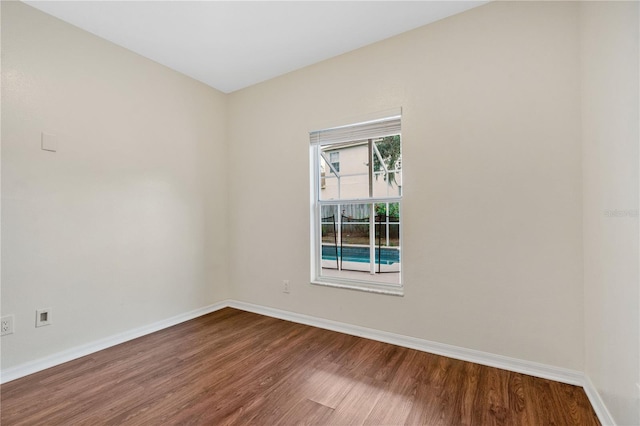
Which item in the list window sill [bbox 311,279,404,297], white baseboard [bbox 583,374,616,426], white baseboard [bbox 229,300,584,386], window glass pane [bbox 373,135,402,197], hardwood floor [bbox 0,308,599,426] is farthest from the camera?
window glass pane [bbox 373,135,402,197]

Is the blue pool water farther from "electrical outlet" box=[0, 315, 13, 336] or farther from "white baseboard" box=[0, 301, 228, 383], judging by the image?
"electrical outlet" box=[0, 315, 13, 336]

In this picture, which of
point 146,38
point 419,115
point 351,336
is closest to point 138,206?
point 146,38

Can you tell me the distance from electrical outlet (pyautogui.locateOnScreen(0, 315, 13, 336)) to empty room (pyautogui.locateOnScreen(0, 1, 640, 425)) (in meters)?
0.02

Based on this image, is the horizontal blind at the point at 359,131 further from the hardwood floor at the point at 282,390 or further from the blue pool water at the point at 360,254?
the hardwood floor at the point at 282,390

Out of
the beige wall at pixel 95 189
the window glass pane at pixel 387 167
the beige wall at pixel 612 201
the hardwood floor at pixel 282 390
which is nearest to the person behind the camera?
the beige wall at pixel 612 201

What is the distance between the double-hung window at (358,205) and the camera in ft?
8.51

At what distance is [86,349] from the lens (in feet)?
7.44

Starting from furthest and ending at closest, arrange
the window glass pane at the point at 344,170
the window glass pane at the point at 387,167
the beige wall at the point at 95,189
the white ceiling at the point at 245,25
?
1. the window glass pane at the point at 344,170
2. the window glass pane at the point at 387,167
3. the white ceiling at the point at 245,25
4. the beige wall at the point at 95,189

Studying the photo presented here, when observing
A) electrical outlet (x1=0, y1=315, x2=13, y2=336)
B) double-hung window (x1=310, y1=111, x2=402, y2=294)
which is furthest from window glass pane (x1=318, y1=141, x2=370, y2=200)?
electrical outlet (x1=0, y1=315, x2=13, y2=336)

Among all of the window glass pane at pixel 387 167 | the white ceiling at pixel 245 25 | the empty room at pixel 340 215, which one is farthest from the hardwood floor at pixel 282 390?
the white ceiling at pixel 245 25

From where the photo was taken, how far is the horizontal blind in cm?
249

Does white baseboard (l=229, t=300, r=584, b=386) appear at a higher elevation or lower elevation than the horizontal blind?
lower

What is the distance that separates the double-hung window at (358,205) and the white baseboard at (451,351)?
0.39 meters

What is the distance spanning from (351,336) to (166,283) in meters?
1.93
